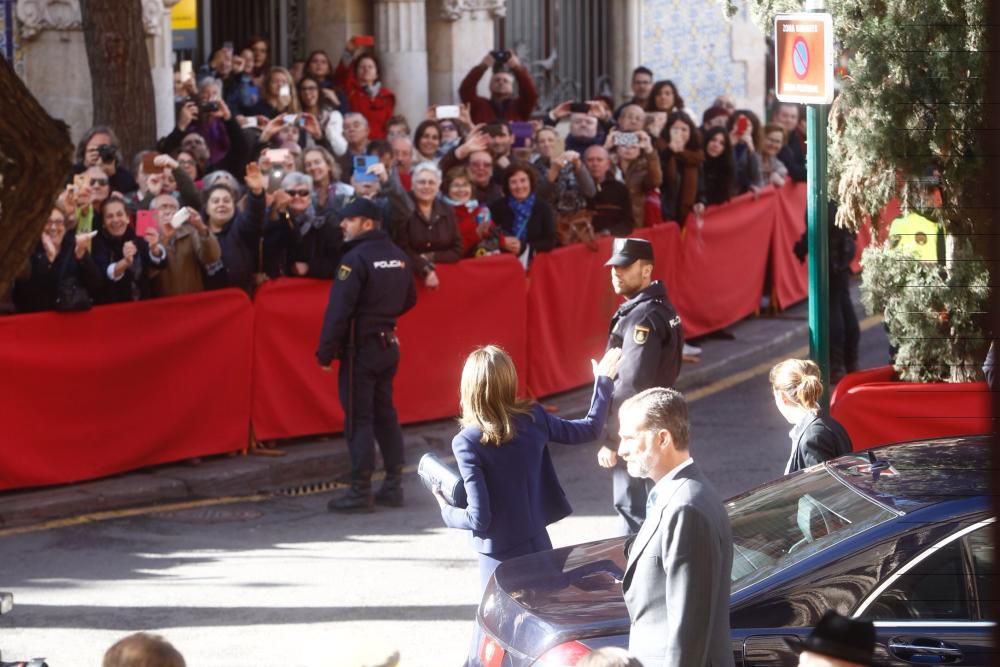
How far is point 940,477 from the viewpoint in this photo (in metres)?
5.87

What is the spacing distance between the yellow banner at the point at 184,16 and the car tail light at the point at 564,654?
524 inches

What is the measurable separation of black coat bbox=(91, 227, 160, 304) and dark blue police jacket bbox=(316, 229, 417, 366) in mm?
1503

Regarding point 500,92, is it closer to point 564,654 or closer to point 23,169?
point 23,169

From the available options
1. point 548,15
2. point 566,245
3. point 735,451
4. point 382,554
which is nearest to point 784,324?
point 566,245

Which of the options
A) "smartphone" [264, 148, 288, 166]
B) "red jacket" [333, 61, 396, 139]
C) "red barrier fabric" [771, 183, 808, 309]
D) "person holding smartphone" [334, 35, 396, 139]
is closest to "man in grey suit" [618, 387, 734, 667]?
"smartphone" [264, 148, 288, 166]

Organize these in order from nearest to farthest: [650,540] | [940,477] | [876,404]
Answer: [650,540], [940,477], [876,404]

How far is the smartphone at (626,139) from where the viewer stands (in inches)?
607

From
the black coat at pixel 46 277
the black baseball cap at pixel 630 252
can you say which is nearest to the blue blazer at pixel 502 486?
the black baseball cap at pixel 630 252

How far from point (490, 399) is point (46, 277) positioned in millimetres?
5047

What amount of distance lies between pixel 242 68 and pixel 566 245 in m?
3.60

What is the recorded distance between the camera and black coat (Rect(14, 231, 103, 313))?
1064 cm

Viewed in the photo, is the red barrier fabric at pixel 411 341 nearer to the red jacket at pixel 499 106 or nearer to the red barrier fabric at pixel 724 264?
the red barrier fabric at pixel 724 264

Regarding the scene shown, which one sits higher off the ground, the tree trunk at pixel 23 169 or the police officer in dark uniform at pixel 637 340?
the tree trunk at pixel 23 169

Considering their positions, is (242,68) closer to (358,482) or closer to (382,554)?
(358,482)
